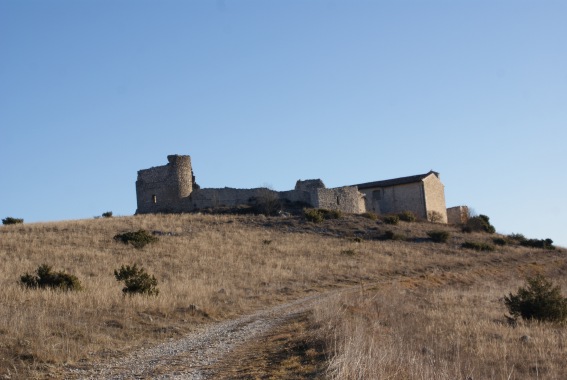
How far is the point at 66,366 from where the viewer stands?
8.63 m

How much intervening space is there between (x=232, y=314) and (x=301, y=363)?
665 centimetres

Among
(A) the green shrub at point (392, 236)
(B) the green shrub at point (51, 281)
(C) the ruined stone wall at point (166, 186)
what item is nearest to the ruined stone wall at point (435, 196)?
(A) the green shrub at point (392, 236)

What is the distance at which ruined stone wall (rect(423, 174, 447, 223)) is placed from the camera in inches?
2060

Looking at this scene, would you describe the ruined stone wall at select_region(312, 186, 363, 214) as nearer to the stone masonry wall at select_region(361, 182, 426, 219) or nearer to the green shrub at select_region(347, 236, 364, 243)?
the stone masonry wall at select_region(361, 182, 426, 219)

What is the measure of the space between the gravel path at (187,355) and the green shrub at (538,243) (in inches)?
1361

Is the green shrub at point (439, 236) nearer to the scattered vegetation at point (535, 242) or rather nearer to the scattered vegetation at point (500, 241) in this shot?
the scattered vegetation at point (500, 241)

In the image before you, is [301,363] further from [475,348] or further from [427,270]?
[427,270]

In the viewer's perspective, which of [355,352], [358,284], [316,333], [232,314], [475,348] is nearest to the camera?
[355,352]

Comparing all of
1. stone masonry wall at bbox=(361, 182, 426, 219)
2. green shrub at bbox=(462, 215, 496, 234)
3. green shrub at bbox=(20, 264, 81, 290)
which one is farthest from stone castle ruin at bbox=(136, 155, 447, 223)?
green shrub at bbox=(20, 264, 81, 290)

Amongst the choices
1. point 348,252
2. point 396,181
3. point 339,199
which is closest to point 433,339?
point 348,252

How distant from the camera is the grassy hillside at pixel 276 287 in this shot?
9.77 meters

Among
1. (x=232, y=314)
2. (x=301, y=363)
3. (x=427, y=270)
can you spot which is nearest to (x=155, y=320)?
(x=232, y=314)

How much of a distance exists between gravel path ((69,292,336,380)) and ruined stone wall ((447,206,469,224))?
47971mm

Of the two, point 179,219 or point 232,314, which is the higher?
point 179,219
